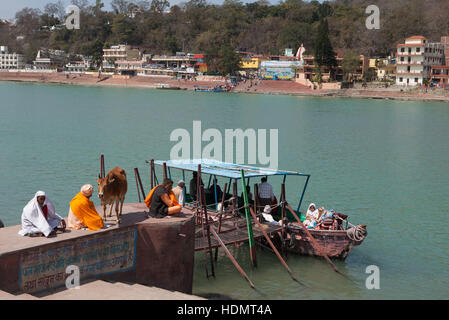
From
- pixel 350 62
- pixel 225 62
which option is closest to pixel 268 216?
pixel 350 62

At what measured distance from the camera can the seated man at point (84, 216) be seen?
778 centimetres

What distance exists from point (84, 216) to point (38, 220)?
632mm

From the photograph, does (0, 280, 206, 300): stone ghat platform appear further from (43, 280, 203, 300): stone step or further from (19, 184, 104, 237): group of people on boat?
(19, 184, 104, 237): group of people on boat

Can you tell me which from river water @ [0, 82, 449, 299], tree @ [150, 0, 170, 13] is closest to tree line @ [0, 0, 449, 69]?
tree @ [150, 0, 170, 13]

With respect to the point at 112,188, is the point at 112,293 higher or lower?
lower

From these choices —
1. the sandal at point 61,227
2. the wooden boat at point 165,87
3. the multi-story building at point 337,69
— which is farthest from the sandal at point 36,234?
the wooden boat at point 165,87

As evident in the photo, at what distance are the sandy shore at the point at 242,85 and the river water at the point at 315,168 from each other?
16.5m

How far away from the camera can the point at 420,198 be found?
19.4 meters

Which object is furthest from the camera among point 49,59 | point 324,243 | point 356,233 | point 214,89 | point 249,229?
point 49,59

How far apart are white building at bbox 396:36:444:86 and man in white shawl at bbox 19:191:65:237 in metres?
75.0

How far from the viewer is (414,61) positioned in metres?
76.2

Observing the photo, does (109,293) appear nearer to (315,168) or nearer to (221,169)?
(221,169)

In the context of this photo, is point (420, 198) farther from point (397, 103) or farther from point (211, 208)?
point (397, 103)
